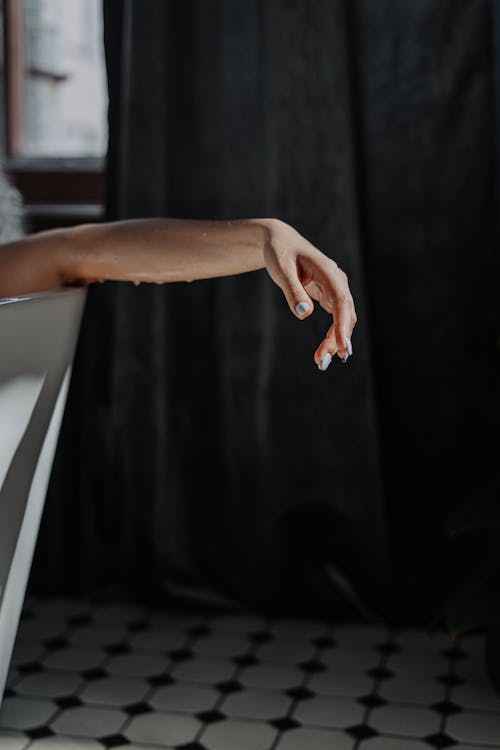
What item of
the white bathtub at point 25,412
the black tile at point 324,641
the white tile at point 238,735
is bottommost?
the white tile at point 238,735

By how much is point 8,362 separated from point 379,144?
1206mm

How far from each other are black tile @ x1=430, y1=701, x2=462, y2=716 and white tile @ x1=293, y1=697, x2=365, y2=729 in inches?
5.7

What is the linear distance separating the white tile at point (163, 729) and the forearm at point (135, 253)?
0.85m

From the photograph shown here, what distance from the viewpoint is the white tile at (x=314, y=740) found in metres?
1.99

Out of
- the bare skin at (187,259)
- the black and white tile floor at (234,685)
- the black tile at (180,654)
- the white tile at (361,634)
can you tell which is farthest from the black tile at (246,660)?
the bare skin at (187,259)

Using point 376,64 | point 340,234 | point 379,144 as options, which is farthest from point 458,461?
point 376,64

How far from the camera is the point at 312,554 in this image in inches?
104

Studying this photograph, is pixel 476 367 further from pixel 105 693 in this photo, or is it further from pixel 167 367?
pixel 105 693

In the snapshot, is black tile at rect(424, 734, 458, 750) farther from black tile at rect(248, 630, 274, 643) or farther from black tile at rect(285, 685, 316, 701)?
black tile at rect(248, 630, 274, 643)

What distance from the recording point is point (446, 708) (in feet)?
7.03

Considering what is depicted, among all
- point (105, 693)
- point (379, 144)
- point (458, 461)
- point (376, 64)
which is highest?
point (376, 64)

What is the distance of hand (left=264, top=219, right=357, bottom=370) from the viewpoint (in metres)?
1.50

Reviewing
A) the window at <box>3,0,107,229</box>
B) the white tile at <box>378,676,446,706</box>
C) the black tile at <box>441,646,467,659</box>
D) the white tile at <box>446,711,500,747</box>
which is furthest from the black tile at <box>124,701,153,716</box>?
the window at <box>3,0,107,229</box>

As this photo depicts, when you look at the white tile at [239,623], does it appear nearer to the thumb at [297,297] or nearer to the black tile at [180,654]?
the black tile at [180,654]
